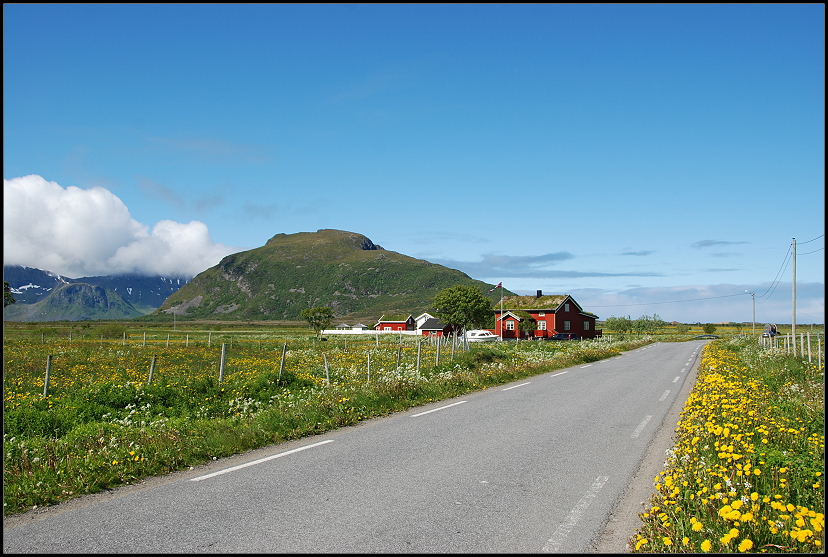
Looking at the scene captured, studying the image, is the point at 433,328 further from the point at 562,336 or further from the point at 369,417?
the point at 369,417

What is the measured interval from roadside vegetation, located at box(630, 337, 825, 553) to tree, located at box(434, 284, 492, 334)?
7391cm

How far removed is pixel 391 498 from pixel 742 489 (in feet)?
12.0

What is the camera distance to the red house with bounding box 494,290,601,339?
82.8m

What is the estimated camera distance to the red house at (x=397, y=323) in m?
116

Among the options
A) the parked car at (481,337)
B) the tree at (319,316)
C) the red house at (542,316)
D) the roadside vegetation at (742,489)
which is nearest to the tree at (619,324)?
the red house at (542,316)

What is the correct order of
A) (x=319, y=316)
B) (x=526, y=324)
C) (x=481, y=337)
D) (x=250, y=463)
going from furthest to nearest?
(x=319, y=316) < (x=526, y=324) < (x=481, y=337) < (x=250, y=463)

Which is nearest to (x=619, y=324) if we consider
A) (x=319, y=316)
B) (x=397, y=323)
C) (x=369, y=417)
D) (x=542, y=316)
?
(x=542, y=316)

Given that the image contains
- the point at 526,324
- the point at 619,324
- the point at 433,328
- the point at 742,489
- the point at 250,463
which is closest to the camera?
the point at 742,489

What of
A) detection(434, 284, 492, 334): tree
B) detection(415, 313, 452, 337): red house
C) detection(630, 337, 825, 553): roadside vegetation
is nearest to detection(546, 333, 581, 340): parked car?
detection(434, 284, 492, 334): tree

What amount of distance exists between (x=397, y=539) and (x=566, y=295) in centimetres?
8392

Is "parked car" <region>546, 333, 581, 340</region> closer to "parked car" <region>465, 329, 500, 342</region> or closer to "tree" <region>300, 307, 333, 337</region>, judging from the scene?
"parked car" <region>465, 329, 500, 342</region>

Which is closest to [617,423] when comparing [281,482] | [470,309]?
[281,482]

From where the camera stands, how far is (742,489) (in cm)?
581

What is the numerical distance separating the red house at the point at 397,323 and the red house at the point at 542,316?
104 feet
